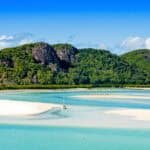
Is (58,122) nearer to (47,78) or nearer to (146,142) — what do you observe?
(146,142)

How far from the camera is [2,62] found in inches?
7347

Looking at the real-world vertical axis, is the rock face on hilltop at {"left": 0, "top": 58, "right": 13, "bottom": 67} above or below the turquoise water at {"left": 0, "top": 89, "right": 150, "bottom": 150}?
above

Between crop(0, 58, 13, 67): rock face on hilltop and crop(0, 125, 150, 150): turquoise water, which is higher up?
crop(0, 58, 13, 67): rock face on hilltop

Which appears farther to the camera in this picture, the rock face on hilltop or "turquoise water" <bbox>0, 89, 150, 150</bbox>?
the rock face on hilltop

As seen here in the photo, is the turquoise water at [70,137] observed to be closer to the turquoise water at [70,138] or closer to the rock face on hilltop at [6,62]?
the turquoise water at [70,138]

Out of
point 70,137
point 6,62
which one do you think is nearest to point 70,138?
point 70,137

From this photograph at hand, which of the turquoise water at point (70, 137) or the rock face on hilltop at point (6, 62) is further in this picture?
the rock face on hilltop at point (6, 62)

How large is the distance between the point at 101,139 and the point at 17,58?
16399cm

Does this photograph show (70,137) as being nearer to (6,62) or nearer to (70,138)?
(70,138)

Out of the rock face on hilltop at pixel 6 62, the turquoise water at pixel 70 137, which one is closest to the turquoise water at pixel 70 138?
the turquoise water at pixel 70 137

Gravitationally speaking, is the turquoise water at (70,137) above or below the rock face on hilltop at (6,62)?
below

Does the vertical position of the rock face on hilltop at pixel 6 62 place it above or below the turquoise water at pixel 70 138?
above

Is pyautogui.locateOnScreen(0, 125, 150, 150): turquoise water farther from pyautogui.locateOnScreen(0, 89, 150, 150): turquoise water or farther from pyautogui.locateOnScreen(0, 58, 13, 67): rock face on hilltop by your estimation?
pyautogui.locateOnScreen(0, 58, 13, 67): rock face on hilltop

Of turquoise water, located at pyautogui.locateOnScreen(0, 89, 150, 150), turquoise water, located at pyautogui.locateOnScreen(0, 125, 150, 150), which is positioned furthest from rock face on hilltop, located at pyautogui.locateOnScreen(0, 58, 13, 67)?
turquoise water, located at pyautogui.locateOnScreen(0, 125, 150, 150)
